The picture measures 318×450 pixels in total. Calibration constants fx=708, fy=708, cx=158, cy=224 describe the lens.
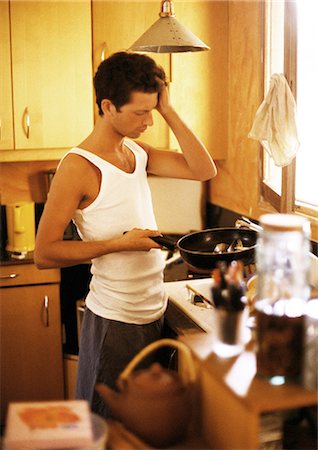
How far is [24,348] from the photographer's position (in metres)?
3.50

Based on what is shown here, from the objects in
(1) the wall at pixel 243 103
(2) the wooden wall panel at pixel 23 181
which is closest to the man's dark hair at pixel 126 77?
(1) the wall at pixel 243 103

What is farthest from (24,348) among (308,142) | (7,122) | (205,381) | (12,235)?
(205,381)

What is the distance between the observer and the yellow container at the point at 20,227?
3.62 meters

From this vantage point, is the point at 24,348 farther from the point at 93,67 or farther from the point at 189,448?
the point at 189,448

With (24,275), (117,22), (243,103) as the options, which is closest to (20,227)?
(24,275)

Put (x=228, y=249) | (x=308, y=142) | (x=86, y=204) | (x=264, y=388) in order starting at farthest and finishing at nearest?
1. (x=308, y=142)
2. (x=228, y=249)
3. (x=86, y=204)
4. (x=264, y=388)

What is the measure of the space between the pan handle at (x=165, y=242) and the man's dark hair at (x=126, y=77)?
0.41 metres

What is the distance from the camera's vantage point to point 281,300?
1.33 meters

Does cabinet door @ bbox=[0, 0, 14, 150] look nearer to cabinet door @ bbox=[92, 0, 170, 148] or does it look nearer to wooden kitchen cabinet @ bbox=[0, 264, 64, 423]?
cabinet door @ bbox=[92, 0, 170, 148]

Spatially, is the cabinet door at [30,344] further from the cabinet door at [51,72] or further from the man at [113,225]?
the man at [113,225]

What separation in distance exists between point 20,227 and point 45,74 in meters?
0.79

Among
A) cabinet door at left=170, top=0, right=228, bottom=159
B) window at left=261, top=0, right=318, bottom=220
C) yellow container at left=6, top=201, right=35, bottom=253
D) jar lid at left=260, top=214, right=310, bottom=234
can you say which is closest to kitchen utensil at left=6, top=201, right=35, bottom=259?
yellow container at left=6, top=201, right=35, bottom=253

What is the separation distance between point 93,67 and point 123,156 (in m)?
1.37

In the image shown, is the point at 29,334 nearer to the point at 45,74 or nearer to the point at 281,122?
the point at 45,74
